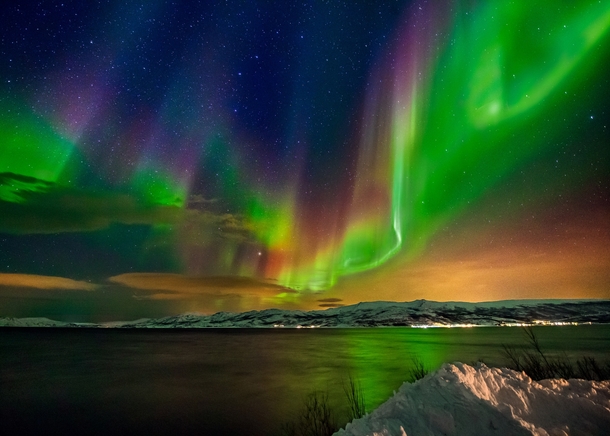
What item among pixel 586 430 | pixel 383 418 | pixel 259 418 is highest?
pixel 383 418

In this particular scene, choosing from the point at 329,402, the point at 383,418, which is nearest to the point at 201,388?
the point at 329,402

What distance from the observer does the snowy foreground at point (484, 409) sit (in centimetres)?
788

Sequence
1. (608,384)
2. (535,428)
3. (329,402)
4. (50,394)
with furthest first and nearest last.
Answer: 1. (50,394)
2. (329,402)
3. (608,384)
4. (535,428)

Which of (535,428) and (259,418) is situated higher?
(535,428)

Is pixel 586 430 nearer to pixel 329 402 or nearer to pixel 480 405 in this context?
pixel 480 405

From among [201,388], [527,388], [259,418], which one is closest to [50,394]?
[201,388]

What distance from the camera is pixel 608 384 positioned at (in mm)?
10492

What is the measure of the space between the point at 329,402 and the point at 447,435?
73.4 ft

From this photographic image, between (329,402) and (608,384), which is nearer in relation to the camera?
(608,384)

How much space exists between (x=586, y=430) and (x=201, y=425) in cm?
2263

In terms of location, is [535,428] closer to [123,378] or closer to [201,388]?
[201,388]

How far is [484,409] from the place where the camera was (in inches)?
324

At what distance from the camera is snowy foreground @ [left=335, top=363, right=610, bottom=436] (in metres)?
7.88

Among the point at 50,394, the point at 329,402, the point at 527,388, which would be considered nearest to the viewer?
the point at 527,388
